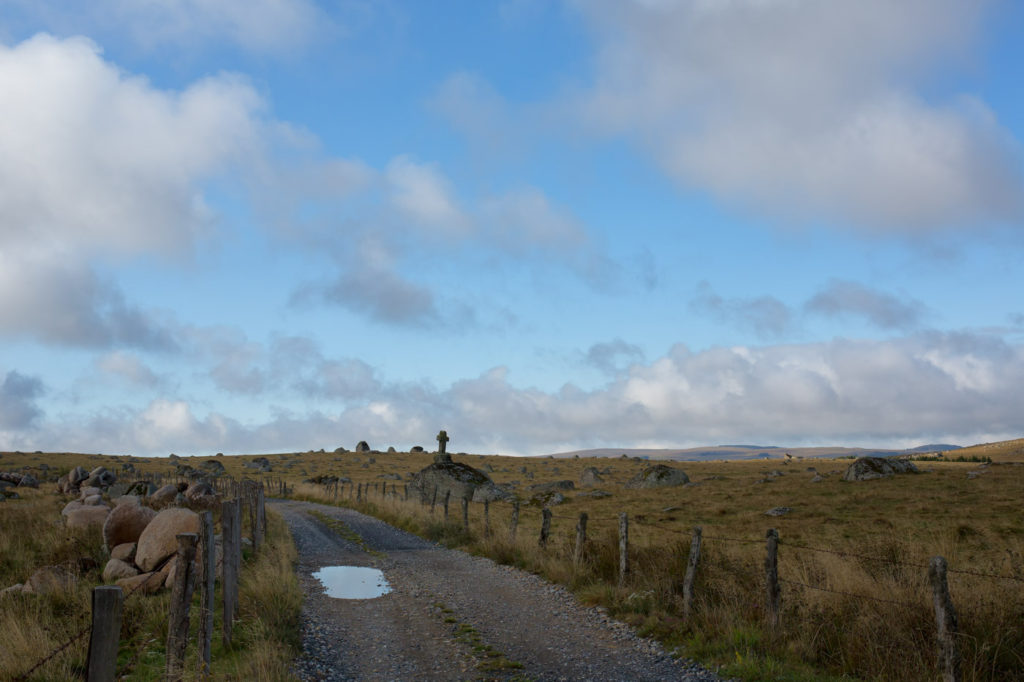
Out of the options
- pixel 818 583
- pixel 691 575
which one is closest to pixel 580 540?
pixel 691 575

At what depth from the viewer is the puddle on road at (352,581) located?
17234 mm

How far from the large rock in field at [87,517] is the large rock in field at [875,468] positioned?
1803 inches

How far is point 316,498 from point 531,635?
45.0m

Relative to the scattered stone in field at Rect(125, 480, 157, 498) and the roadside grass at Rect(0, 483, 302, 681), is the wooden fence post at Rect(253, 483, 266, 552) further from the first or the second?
the scattered stone in field at Rect(125, 480, 157, 498)

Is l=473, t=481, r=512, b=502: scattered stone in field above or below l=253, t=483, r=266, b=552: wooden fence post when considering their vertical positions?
below

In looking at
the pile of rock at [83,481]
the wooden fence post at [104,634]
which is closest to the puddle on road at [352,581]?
the wooden fence post at [104,634]

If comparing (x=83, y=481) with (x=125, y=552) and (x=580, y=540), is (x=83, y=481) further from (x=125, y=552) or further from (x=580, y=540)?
(x=580, y=540)

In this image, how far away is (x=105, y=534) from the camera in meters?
20.6

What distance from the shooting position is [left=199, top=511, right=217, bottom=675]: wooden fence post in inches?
399

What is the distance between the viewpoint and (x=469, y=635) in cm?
1281

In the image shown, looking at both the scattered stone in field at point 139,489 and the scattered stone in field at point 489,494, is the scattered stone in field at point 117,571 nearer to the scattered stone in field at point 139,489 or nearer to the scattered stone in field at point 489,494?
the scattered stone in field at point 139,489

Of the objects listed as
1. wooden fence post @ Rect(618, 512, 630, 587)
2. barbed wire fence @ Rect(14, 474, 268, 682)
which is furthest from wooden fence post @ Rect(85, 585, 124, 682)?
wooden fence post @ Rect(618, 512, 630, 587)

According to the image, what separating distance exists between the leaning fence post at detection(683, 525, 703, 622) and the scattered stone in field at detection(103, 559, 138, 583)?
13.8 metres

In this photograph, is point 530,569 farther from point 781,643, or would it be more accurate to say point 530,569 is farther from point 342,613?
point 781,643
